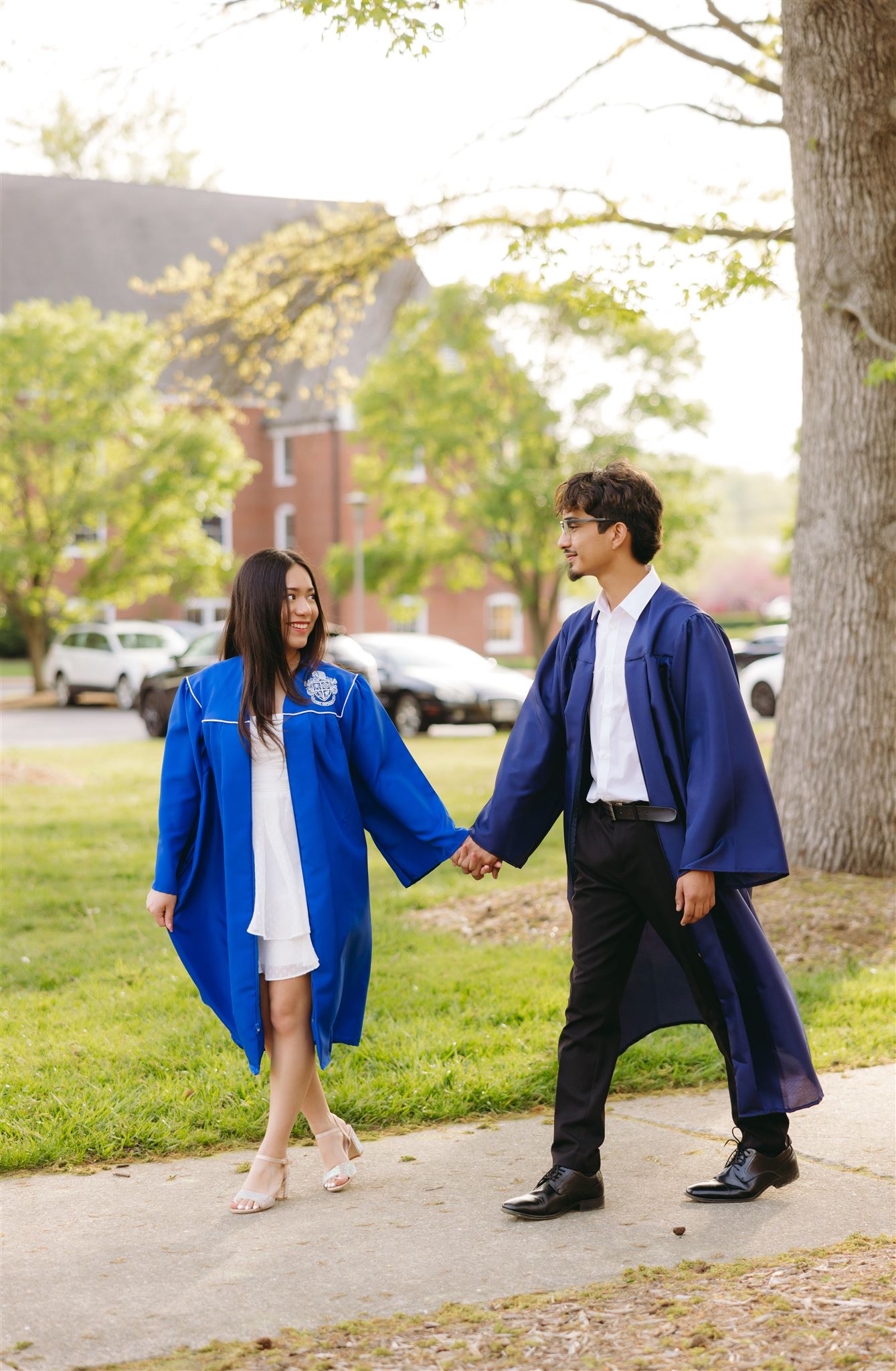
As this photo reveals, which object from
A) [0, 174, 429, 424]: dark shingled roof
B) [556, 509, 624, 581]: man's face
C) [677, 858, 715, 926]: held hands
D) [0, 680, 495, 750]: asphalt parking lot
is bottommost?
[0, 680, 495, 750]: asphalt parking lot

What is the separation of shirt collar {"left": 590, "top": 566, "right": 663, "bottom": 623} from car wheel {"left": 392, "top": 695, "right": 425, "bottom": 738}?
52.8 feet

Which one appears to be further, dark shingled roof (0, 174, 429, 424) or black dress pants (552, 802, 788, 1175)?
dark shingled roof (0, 174, 429, 424)

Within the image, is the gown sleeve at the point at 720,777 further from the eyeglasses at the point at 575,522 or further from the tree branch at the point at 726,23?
the tree branch at the point at 726,23

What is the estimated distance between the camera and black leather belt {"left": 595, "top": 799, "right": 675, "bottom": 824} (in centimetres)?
411

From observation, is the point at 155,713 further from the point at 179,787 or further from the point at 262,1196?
the point at 262,1196

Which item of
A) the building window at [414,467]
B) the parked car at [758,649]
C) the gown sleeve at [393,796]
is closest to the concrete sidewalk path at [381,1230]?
the gown sleeve at [393,796]

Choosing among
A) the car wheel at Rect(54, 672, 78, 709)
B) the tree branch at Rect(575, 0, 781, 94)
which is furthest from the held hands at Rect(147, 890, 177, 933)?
the car wheel at Rect(54, 672, 78, 709)

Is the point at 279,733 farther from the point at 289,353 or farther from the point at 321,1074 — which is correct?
the point at 289,353

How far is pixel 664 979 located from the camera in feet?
14.4

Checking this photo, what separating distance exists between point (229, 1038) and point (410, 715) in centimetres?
1466

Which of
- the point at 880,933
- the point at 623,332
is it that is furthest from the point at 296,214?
the point at 623,332

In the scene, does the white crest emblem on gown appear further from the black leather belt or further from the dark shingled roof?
the dark shingled roof

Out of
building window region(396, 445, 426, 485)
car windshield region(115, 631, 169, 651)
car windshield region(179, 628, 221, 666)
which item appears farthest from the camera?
building window region(396, 445, 426, 485)

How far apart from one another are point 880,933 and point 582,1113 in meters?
3.71
